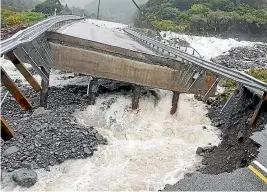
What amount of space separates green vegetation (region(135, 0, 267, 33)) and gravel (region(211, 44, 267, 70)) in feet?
76.4

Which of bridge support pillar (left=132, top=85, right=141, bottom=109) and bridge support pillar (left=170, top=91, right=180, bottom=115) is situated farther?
bridge support pillar (left=170, top=91, right=180, bottom=115)

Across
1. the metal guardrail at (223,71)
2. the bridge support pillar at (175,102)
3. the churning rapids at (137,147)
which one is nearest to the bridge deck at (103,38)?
the metal guardrail at (223,71)

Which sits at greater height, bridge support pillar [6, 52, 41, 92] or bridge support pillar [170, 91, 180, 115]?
bridge support pillar [6, 52, 41, 92]

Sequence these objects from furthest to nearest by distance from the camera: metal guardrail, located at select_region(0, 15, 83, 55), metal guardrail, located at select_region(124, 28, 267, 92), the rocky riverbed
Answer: metal guardrail, located at select_region(124, 28, 267, 92) < the rocky riverbed < metal guardrail, located at select_region(0, 15, 83, 55)

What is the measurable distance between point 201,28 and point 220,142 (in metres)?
51.5

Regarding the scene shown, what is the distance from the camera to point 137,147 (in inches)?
535

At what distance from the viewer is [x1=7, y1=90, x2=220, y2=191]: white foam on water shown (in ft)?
35.9

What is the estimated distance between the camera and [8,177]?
10.8m

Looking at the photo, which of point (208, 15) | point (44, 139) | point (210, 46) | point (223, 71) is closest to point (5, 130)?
point (44, 139)

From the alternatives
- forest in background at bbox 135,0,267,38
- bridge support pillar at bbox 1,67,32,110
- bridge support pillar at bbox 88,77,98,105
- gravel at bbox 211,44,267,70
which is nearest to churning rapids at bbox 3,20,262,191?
bridge support pillar at bbox 88,77,98,105

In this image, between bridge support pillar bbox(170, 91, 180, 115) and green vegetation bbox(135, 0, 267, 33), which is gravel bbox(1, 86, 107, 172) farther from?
green vegetation bbox(135, 0, 267, 33)

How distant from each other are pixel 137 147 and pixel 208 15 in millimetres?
57310

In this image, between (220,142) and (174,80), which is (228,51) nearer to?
(174,80)

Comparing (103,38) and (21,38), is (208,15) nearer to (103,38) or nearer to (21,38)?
(103,38)
